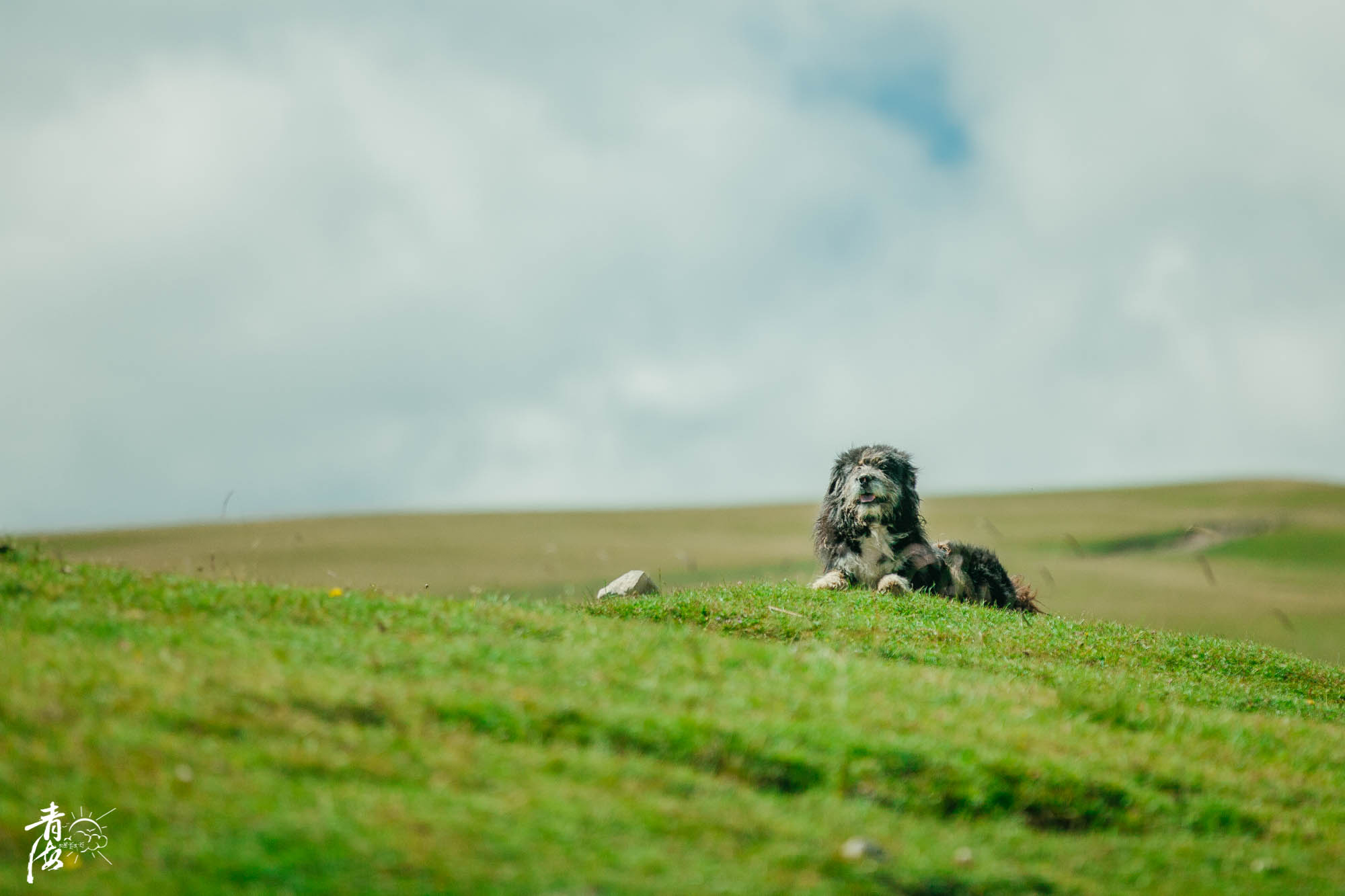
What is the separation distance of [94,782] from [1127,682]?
13030mm

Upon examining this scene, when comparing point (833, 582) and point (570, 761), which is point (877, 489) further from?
point (570, 761)

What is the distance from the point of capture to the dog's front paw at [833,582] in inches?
799

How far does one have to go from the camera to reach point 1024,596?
22922mm

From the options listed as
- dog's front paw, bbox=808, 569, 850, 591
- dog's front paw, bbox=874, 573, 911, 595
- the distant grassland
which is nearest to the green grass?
dog's front paw, bbox=874, 573, 911, 595

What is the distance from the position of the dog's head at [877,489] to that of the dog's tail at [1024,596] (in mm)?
3383

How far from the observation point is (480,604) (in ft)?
42.3

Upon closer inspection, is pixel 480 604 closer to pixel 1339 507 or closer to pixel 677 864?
pixel 677 864

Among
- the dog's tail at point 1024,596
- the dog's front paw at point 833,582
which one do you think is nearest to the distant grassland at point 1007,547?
the dog's tail at point 1024,596

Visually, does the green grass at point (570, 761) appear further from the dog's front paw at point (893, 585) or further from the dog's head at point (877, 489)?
the dog's head at point (877, 489)

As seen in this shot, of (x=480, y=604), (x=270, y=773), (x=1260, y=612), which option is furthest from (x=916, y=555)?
(x=1260, y=612)

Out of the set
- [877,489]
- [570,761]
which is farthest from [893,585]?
[570,761]

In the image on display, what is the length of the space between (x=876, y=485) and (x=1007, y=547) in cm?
4600

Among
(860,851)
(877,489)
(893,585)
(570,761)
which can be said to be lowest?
(860,851)

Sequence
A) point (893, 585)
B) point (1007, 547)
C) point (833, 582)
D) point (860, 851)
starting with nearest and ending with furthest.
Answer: point (860, 851)
point (893, 585)
point (833, 582)
point (1007, 547)
